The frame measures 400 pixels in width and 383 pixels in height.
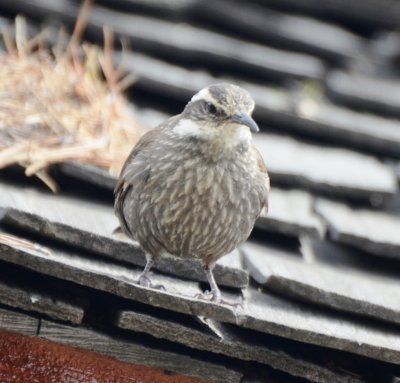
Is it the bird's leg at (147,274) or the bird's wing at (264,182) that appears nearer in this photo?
the bird's leg at (147,274)

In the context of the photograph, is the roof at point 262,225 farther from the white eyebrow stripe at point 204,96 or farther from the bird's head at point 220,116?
the white eyebrow stripe at point 204,96

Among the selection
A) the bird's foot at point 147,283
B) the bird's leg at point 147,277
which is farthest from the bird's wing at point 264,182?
the bird's foot at point 147,283

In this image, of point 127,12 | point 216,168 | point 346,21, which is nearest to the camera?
point 216,168

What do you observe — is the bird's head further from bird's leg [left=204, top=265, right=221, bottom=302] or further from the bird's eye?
bird's leg [left=204, top=265, right=221, bottom=302]

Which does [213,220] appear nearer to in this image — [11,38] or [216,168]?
[216,168]

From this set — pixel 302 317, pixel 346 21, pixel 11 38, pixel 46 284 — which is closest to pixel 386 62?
pixel 346 21

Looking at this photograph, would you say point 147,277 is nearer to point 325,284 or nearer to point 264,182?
point 325,284

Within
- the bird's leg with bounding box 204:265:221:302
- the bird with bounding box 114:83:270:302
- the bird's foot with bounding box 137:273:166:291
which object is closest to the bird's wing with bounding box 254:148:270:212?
the bird with bounding box 114:83:270:302
